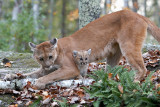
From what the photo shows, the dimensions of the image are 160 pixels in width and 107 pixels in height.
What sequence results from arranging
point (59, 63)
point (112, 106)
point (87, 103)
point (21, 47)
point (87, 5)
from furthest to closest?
point (21, 47)
point (87, 5)
point (59, 63)
point (87, 103)
point (112, 106)

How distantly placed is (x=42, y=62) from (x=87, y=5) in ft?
10.6

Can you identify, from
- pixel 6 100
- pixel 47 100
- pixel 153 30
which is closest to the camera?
pixel 47 100

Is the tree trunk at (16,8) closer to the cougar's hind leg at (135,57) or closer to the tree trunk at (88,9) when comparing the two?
the tree trunk at (88,9)

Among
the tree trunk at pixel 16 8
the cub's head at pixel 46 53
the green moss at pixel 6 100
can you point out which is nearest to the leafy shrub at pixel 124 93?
the green moss at pixel 6 100

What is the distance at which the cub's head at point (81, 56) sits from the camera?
638 centimetres

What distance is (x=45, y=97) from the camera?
4.83 metres

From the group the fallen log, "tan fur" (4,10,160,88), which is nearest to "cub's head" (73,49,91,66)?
"tan fur" (4,10,160,88)

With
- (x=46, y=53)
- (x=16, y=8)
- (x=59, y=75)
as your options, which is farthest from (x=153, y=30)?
(x=16, y=8)

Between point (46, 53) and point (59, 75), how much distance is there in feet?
1.99

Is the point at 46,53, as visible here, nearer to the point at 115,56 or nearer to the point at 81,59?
the point at 81,59

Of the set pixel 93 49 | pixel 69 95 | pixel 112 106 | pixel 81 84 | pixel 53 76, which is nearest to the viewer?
pixel 112 106

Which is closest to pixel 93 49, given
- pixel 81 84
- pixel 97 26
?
pixel 97 26

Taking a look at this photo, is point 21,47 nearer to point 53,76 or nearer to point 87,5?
point 87,5

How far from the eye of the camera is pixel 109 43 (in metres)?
6.68
